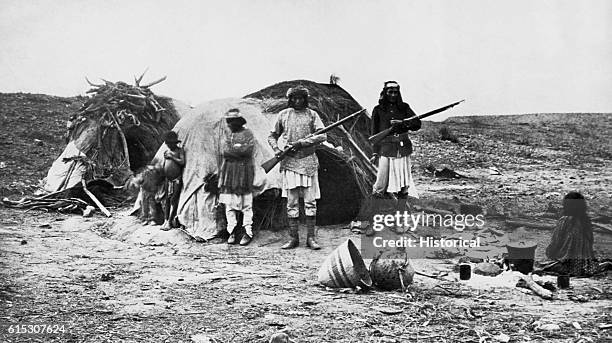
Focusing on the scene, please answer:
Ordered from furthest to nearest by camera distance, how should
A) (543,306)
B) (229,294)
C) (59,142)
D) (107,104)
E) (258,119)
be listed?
1. (59,142)
2. (107,104)
3. (258,119)
4. (229,294)
5. (543,306)

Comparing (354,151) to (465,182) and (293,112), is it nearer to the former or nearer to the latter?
(293,112)

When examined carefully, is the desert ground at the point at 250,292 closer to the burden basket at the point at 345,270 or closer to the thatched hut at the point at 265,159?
the burden basket at the point at 345,270

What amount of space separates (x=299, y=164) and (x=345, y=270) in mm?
2216

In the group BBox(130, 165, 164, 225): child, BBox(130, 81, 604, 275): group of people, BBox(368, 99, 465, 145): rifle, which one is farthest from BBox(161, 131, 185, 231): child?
BBox(368, 99, 465, 145): rifle

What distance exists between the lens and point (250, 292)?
5570 mm

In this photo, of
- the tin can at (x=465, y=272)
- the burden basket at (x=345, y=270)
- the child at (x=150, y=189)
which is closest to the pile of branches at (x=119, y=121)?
the child at (x=150, y=189)

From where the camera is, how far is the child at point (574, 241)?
20.0 feet

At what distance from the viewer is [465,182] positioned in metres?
12.7

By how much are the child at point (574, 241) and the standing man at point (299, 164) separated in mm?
2599

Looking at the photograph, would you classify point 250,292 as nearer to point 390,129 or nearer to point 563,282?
point 390,129

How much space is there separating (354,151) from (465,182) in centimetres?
422

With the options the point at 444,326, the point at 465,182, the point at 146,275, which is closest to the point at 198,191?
the point at 146,275

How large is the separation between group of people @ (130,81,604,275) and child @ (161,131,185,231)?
1 cm

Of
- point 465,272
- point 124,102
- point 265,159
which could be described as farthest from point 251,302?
point 124,102
